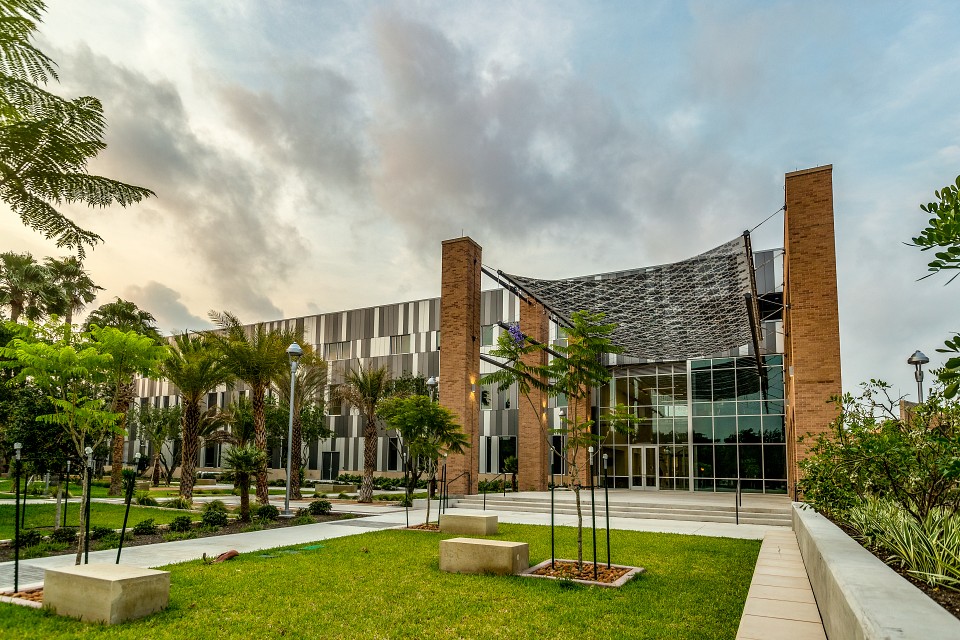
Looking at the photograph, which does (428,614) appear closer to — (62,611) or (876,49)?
(62,611)

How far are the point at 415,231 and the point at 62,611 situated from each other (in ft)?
66.9

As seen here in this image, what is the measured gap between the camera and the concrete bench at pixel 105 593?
23.1 ft

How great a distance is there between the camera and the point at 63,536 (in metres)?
13.9

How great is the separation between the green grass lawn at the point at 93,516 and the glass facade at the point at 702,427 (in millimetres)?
19941

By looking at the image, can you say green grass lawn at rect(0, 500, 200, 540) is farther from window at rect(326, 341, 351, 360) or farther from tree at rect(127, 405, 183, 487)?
window at rect(326, 341, 351, 360)

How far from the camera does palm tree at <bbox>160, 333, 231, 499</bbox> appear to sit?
27.3 meters

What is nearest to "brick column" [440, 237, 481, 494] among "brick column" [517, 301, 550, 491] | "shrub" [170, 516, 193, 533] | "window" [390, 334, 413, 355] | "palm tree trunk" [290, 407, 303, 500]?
"brick column" [517, 301, 550, 491]

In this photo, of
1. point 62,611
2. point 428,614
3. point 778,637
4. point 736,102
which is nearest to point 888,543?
point 778,637

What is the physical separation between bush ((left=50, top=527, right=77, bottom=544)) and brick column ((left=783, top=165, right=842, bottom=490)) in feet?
61.6

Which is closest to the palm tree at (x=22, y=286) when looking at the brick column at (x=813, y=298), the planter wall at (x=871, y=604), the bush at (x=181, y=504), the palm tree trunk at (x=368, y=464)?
the bush at (x=181, y=504)

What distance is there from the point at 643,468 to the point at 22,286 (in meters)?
34.0

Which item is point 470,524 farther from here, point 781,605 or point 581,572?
point 781,605

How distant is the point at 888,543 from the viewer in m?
6.54

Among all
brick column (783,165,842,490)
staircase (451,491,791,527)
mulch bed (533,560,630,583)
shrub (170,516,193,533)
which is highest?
brick column (783,165,842,490)
